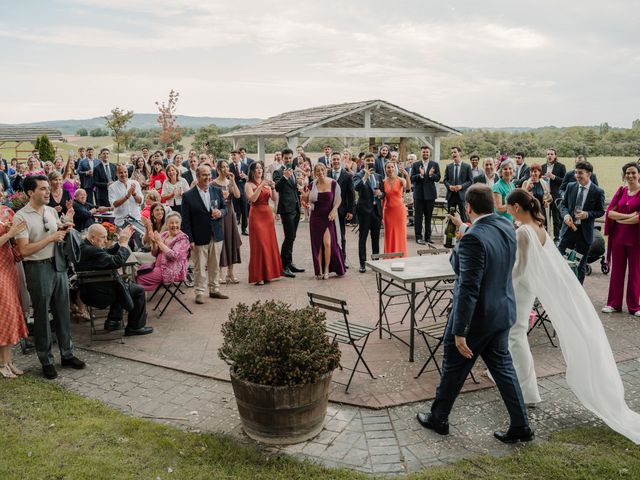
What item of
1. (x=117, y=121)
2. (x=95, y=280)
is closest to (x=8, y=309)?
(x=95, y=280)

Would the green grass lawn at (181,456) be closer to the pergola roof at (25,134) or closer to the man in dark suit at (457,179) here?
the man in dark suit at (457,179)

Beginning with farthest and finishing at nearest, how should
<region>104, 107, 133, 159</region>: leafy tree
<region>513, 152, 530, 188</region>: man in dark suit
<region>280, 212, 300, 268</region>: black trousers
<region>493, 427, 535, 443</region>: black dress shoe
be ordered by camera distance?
<region>104, 107, 133, 159</region>: leafy tree
<region>513, 152, 530, 188</region>: man in dark suit
<region>280, 212, 300, 268</region>: black trousers
<region>493, 427, 535, 443</region>: black dress shoe

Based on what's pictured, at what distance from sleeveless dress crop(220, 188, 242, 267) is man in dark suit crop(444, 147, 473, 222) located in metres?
5.59

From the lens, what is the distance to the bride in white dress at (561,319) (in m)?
4.75

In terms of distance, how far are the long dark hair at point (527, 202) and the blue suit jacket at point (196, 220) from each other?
190 inches

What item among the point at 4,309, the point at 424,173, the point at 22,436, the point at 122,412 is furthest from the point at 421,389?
the point at 424,173

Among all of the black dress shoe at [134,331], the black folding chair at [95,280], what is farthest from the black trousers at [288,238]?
the black folding chair at [95,280]

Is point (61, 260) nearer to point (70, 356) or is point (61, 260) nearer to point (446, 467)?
point (70, 356)

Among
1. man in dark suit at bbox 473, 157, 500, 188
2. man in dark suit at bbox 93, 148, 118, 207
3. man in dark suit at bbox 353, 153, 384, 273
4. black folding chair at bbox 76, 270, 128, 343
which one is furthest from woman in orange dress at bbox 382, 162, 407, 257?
man in dark suit at bbox 93, 148, 118, 207

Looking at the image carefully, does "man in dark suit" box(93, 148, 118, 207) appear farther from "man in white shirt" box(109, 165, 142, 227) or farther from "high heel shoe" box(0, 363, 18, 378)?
"high heel shoe" box(0, 363, 18, 378)

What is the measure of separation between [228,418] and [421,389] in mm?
1904

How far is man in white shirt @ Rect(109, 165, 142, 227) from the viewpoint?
962 cm

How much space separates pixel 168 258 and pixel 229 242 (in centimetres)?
181

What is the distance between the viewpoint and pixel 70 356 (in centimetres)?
601
